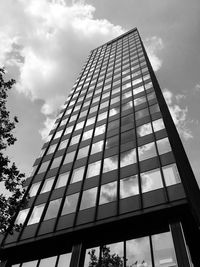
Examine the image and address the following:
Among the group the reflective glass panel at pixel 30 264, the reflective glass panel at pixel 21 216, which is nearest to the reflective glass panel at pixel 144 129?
the reflective glass panel at pixel 21 216

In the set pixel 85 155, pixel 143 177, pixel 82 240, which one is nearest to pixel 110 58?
pixel 85 155

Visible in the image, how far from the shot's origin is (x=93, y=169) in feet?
69.8

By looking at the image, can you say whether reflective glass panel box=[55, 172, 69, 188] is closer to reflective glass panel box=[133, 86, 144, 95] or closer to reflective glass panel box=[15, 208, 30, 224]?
reflective glass panel box=[15, 208, 30, 224]

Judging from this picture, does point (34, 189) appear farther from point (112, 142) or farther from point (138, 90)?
point (138, 90)

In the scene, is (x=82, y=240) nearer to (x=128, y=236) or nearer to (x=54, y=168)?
(x=128, y=236)

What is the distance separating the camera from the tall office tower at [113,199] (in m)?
14.5

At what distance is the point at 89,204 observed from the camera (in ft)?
58.3

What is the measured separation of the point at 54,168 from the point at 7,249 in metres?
8.60

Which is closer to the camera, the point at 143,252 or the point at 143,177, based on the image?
the point at 143,252

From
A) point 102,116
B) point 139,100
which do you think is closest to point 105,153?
point 102,116

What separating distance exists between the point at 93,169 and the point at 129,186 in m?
4.64

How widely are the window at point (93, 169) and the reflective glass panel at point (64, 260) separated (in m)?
6.47

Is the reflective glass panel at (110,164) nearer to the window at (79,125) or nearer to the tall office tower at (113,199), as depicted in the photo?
the tall office tower at (113,199)

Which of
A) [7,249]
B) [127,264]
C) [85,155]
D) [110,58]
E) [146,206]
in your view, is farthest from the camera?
[110,58]
